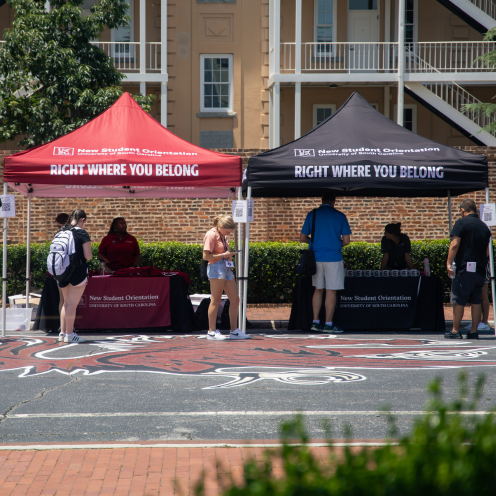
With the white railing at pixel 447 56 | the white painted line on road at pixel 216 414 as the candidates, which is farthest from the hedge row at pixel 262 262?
the white railing at pixel 447 56

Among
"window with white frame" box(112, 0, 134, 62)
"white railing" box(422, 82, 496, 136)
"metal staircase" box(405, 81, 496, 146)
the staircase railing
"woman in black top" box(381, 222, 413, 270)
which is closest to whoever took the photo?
"woman in black top" box(381, 222, 413, 270)

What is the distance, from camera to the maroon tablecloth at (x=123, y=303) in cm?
955

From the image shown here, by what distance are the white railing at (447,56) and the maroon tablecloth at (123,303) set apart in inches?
529

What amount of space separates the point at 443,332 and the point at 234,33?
1439 cm

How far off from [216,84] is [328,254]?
43.7ft

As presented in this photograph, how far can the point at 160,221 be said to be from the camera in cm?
1562

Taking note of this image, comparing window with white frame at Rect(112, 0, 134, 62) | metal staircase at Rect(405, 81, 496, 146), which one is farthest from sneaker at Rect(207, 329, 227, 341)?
window with white frame at Rect(112, 0, 134, 62)

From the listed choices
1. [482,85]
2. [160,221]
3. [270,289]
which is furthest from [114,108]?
[482,85]

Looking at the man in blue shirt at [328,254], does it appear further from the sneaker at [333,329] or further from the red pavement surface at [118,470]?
the red pavement surface at [118,470]

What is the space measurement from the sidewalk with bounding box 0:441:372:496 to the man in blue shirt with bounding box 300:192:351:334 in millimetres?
5176

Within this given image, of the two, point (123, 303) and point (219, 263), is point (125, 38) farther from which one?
point (219, 263)

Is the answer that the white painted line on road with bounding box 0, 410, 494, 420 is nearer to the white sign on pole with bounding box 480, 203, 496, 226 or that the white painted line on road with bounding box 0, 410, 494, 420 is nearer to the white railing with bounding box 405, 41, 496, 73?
the white sign on pole with bounding box 480, 203, 496, 226

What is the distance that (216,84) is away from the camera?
21234 millimetres

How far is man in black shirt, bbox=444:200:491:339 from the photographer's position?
8.72m
